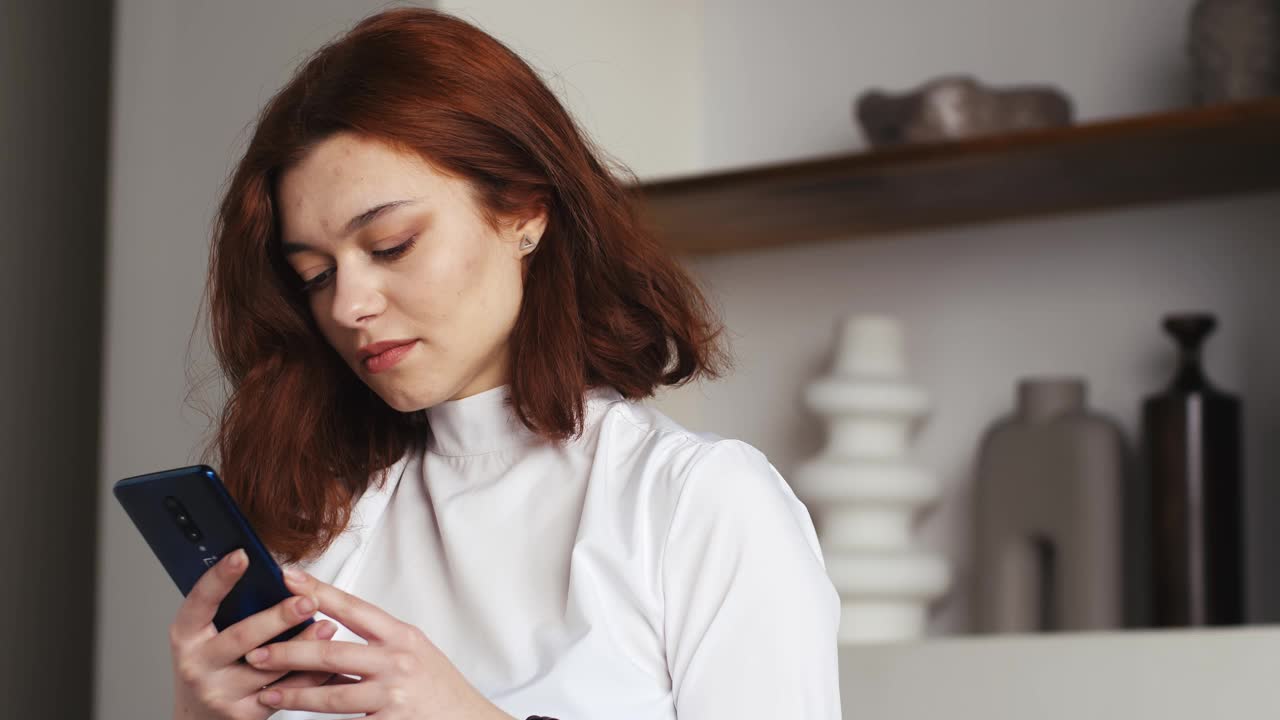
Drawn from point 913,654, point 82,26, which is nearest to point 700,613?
point 913,654

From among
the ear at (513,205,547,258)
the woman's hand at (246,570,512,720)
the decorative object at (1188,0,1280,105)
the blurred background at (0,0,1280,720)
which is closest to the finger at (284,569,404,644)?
the woman's hand at (246,570,512,720)

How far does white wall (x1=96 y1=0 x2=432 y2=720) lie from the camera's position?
2.15 metres

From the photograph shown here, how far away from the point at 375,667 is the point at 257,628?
0.10 m

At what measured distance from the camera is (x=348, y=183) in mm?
1192

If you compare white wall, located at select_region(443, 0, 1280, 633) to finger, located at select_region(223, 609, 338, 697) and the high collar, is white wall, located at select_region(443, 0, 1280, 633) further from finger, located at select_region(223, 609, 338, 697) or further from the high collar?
finger, located at select_region(223, 609, 338, 697)

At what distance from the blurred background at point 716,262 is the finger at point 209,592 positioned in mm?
1094

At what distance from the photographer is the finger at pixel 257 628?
3.39 ft

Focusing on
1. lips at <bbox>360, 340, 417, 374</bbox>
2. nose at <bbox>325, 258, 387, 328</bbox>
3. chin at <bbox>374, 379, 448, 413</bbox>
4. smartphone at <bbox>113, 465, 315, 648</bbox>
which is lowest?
smartphone at <bbox>113, 465, 315, 648</bbox>

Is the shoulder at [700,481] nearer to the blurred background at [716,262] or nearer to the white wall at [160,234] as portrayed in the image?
the blurred background at [716,262]

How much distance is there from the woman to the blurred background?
2.69 feet

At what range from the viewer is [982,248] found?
2.37 metres

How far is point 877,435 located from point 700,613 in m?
1.20

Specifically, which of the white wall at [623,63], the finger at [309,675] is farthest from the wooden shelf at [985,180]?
the finger at [309,675]

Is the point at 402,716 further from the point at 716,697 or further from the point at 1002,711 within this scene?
the point at 1002,711
